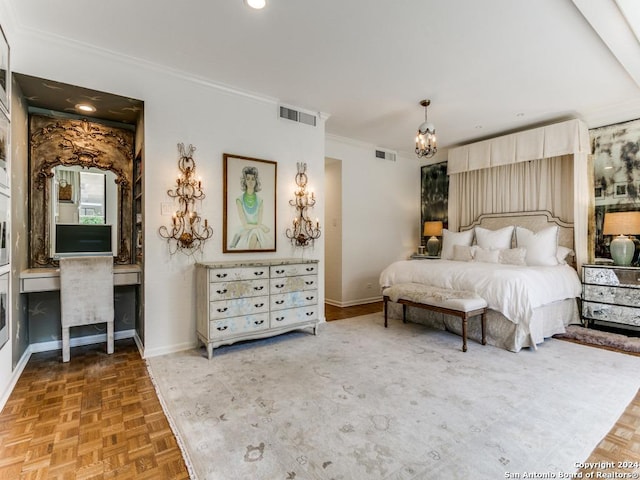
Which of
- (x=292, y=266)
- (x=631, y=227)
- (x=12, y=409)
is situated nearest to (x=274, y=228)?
(x=292, y=266)

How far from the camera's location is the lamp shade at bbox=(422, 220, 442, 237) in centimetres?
633

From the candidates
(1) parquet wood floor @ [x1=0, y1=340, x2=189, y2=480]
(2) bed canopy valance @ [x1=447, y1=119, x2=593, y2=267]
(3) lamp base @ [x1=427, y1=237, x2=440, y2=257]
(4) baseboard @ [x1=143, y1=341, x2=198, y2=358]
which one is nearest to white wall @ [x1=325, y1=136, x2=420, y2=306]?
(3) lamp base @ [x1=427, y1=237, x2=440, y2=257]

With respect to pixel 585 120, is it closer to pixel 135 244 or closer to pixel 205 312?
pixel 205 312

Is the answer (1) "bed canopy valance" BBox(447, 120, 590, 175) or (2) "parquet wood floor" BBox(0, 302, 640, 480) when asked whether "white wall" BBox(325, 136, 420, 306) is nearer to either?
(1) "bed canopy valance" BBox(447, 120, 590, 175)

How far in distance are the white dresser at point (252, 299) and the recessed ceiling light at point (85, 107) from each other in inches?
77.9

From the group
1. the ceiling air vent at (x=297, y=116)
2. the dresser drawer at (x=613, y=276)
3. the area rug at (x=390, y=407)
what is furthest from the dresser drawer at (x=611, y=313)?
the ceiling air vent at (x=297, y=116)

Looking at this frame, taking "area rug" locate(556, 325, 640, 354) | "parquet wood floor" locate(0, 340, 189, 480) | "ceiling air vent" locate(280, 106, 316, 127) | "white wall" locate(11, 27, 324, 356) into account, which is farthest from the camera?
"ceiling air vent" locate(280, 106, 316, 127)

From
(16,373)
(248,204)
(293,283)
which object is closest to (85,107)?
(248,204)

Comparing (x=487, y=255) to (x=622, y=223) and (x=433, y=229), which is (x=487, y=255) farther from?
(x=433, y=229)

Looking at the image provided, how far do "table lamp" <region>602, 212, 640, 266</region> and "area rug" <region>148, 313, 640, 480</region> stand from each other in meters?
1.39

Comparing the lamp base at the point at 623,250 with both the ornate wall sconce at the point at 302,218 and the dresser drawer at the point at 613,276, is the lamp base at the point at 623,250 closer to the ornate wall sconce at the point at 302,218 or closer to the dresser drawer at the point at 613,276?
the dresser drawer at the point at 613,276

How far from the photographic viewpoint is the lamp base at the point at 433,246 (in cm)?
627

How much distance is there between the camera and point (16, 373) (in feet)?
9.10

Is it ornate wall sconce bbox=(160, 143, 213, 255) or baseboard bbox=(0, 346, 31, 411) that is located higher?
ornate wall sconce bbox=(160, 143, 213, 255)
